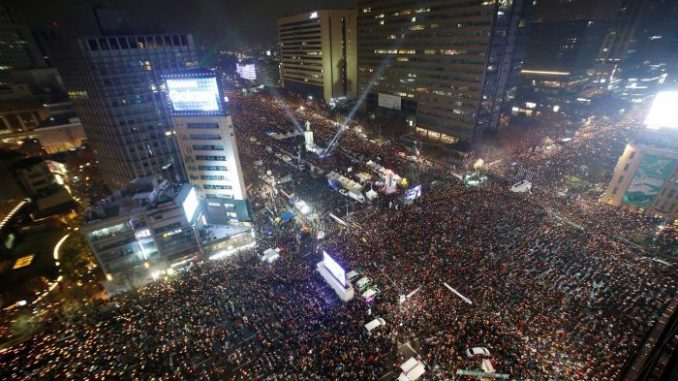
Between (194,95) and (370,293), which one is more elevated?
(194,95)

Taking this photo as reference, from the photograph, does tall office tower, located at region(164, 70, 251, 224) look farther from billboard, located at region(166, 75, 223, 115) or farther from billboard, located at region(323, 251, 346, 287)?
billboard, located at region(323, 251, 346, 287)

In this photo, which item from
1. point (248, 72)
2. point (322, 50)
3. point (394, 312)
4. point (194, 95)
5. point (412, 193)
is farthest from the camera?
point (248, 72)

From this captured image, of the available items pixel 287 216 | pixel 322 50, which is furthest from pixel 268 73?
pixel 287 216

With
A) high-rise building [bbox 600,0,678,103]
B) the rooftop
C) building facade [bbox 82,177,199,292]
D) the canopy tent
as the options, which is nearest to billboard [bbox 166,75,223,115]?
the rooftop

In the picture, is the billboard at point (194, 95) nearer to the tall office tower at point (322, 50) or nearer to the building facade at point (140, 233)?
the building facade at point (140, 233)

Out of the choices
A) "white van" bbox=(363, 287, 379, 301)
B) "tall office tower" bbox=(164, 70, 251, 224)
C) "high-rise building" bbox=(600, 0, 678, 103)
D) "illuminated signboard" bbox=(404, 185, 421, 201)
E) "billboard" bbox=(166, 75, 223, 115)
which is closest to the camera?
"white van" bbox=(363, 287, 379, 301)

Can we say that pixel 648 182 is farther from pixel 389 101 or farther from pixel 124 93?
pixel 124 93
